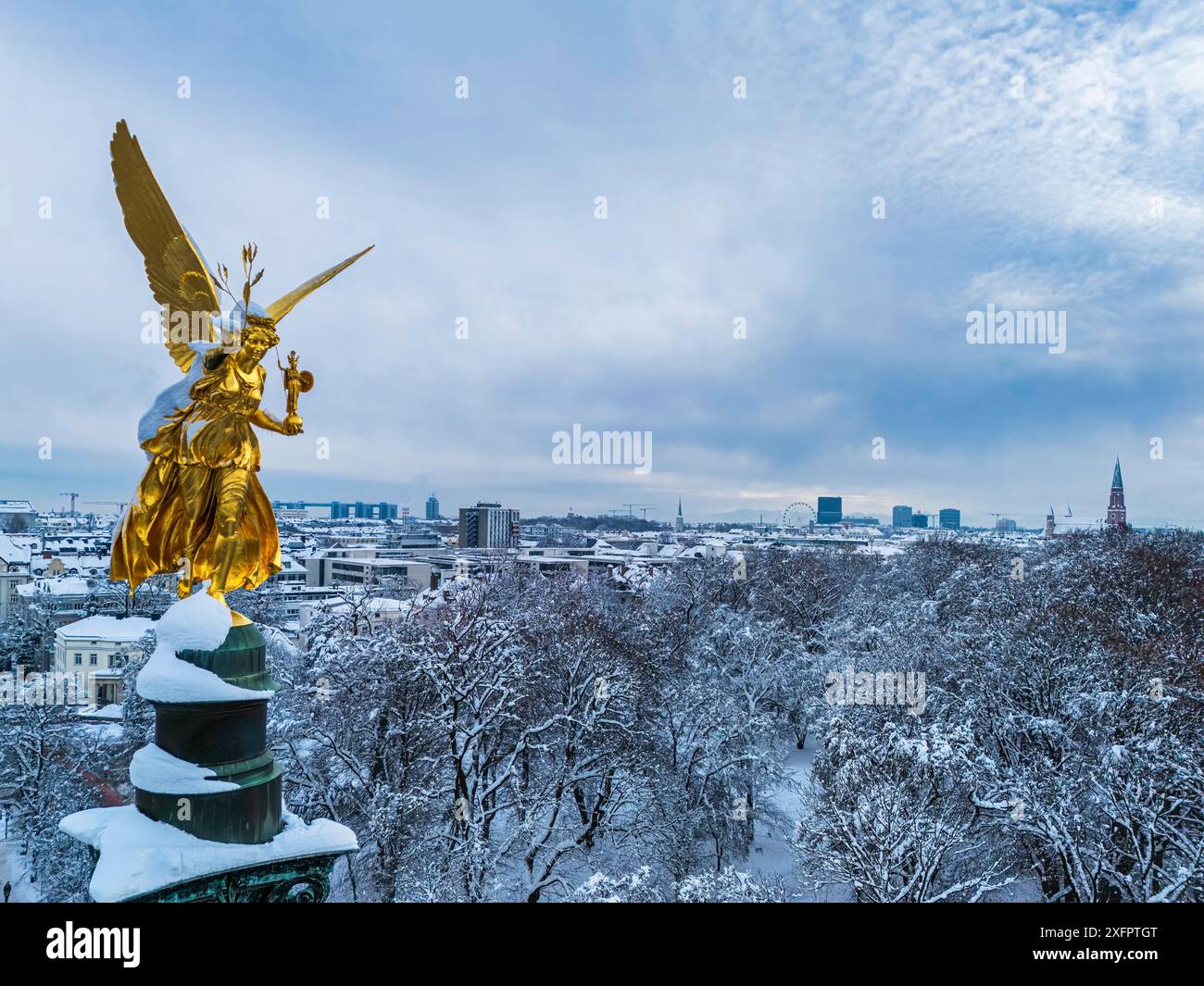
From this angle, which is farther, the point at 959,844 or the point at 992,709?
the point at 992,709

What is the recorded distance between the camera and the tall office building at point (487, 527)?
115m

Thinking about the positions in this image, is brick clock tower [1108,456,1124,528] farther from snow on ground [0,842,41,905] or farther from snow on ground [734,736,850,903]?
snow on ground [0,842,41,905]

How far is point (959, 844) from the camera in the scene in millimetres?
14516

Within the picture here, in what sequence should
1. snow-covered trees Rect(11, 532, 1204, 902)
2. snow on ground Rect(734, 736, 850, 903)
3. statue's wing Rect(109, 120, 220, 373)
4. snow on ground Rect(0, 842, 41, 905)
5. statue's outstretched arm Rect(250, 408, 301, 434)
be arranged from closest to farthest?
statue's wing Rect(109, 120, 220, 373) < statue's outstretched arm Rect(250, 408, 301, 434) < snow-covered trees Rect(11, 532, 1204, 902) < snow on ground Rect(734, 736, 850, 903) < snow on ground Rect(0, 842, 41, 905)

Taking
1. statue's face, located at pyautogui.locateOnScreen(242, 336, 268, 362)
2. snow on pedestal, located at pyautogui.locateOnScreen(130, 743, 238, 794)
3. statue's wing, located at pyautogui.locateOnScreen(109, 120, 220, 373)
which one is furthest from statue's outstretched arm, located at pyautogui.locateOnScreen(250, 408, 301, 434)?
snow on pedestal, located at pyautogui.locateOnScreen(130, 743, 238, 794)

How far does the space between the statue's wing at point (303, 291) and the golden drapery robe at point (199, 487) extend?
44 cm

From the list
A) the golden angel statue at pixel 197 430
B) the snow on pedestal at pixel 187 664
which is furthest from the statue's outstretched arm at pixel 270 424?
the snow on pedestal at pixel 187 664

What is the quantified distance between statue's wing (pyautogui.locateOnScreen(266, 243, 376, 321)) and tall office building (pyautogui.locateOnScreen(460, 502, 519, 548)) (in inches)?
4216

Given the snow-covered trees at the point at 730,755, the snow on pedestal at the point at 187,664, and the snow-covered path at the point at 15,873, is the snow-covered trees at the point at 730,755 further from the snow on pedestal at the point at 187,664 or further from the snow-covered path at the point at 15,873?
the snow on pedestal at the point at 187,664

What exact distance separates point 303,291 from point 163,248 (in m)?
0.97

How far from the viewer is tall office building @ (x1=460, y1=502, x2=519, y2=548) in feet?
378
